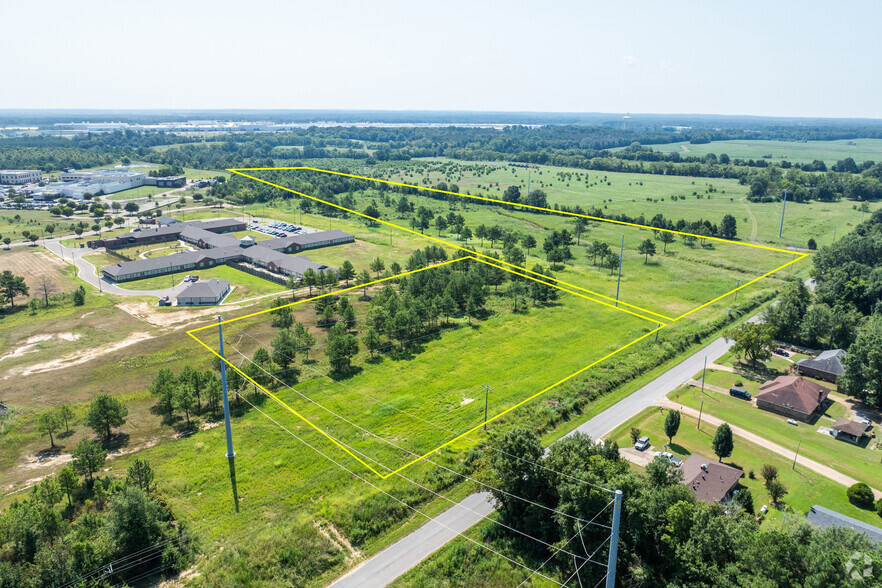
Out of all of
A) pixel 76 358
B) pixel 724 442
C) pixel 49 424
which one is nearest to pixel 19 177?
pixel 76 358

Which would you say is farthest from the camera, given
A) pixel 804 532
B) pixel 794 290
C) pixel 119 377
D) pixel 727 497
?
pixel 794 290

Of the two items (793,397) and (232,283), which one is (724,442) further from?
(232,283)

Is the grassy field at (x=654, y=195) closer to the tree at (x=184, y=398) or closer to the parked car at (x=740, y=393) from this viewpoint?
the parked car at (x=740, y=393)

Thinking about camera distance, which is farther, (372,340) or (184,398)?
(372,340)

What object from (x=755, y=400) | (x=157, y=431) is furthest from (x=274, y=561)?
(x=755, y=400)

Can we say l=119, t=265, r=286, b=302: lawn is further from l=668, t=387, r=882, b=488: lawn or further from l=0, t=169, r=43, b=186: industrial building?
l=0, t=169, r=43, b=186: industrial building

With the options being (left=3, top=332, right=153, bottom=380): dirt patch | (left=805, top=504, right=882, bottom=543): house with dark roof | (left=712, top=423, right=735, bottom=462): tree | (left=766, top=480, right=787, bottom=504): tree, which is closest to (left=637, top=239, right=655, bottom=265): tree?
(left=712, top=423, right=735, bottom=462): tree

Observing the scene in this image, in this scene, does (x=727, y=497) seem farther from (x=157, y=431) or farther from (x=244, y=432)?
(x=157, y=431)
